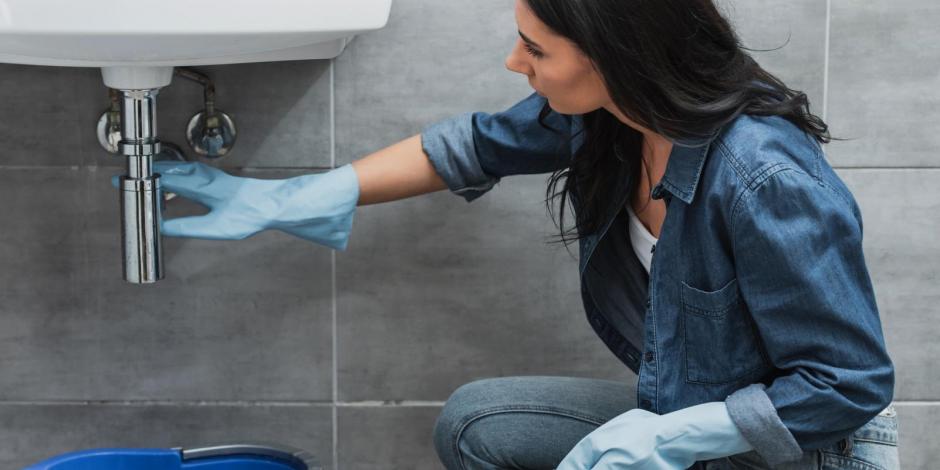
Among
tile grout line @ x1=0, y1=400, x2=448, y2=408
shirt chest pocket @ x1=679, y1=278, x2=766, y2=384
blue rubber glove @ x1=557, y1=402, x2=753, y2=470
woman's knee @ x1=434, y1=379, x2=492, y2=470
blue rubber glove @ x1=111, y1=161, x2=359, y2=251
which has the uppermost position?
blue rubber glove @ x1=111, y1=161, x2=359, y2=251

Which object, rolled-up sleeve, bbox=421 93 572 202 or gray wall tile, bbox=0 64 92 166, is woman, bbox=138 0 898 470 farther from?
gray wall tile, bbox=0 64 92 166

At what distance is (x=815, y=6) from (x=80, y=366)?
104 cm

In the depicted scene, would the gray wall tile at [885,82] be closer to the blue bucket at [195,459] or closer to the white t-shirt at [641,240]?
the white t-shirt at [641,240]

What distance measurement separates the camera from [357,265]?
1497 mm

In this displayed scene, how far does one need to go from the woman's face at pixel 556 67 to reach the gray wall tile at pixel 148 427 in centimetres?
64

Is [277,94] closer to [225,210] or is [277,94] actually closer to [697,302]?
[225,210]

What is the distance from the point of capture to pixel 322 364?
1.53 meters

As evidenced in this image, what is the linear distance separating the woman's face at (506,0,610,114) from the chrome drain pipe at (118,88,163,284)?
1.36ft

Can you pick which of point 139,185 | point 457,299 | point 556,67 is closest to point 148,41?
point 139,185

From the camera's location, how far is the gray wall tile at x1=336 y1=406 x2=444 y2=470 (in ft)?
5.09

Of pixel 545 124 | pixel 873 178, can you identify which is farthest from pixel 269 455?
pixel 873 178

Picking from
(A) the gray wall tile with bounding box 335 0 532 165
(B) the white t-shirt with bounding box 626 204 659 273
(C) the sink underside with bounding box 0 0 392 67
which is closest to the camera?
(C) the sink underside with bounding box 0 0 392 67

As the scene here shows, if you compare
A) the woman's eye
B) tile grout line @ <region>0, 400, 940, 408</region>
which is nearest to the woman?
the woman's eye

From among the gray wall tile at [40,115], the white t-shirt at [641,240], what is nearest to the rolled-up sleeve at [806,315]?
the white t-shirt at [641,240]
